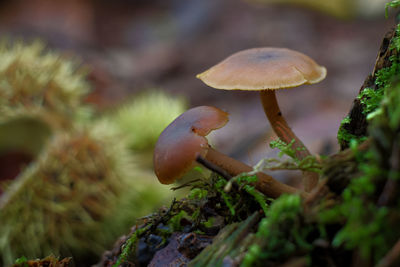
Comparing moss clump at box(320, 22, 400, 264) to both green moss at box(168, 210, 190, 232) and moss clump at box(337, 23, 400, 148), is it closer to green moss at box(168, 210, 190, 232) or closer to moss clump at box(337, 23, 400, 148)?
moss clump at box(337, 23, 400, 148)

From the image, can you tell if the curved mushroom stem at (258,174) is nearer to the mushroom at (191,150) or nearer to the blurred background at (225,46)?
the mushroom at (191,150)

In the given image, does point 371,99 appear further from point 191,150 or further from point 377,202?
point 191,150

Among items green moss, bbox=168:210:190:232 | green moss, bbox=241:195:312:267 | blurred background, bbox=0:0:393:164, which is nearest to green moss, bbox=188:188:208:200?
green moss, bbox=168:210:190:232

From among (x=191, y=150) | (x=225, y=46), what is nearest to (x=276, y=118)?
(x=191, y=150)

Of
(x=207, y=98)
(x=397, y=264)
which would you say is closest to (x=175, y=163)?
(x=397, y=264)

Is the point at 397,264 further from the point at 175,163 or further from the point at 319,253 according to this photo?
the point at 175,163

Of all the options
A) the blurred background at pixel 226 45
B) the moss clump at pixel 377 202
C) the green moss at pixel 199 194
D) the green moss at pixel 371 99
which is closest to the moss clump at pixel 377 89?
the green moss at pixel 371 99
